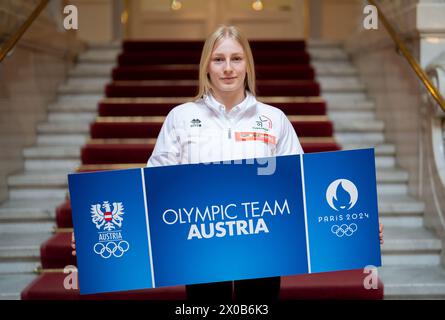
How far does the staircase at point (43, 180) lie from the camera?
A: 352 cm

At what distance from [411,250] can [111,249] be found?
2.36 m

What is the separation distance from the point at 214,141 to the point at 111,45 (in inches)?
174

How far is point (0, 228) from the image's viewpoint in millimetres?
3787

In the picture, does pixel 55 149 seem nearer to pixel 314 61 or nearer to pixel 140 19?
pixel 314 61

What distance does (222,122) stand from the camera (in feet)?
6.48

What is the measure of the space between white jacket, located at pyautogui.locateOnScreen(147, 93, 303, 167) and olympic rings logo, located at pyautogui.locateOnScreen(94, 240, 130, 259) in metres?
0.31

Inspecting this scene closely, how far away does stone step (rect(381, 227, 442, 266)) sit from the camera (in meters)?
3.62

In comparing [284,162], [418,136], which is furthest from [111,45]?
[284,162]

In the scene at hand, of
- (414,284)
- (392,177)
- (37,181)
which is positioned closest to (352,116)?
(392,177)

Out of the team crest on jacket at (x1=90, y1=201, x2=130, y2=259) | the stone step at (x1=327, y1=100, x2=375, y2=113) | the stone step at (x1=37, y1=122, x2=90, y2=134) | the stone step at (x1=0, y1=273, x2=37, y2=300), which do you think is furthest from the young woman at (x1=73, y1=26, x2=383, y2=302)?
the stone step at (x1=327, y1=100, x2=375, y2=113)

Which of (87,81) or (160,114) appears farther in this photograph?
(87,81)

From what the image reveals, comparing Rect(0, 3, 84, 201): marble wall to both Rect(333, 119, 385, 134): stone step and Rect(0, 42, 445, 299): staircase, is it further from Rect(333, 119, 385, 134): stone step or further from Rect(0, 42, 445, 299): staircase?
Rect(333, 119, 385, 134): stone step

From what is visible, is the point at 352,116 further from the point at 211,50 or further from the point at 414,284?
the point at 211,50
